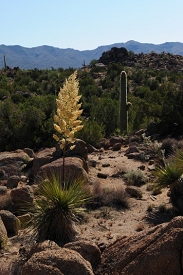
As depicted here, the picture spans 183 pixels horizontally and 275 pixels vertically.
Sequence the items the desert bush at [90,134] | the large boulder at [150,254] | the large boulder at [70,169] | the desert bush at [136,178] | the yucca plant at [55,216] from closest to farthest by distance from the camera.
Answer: the large boulder at [150,254]
the yucca plant at [55,216]
the large boulder at [70,169]
the desert bush at [136,178]
the desert bush at [90,134]

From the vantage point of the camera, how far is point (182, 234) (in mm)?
5254

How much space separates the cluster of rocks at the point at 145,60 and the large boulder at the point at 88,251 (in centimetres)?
5433

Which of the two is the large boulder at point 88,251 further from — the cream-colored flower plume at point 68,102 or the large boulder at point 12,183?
the large boulder at point 12,183

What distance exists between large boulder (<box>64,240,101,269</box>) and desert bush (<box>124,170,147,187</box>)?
629 centimetres

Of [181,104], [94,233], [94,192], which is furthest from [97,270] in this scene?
[181,104]

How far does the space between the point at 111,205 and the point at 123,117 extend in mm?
12094

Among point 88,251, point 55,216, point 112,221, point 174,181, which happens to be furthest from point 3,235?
point 174,181

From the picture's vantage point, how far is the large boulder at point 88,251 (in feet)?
18.5

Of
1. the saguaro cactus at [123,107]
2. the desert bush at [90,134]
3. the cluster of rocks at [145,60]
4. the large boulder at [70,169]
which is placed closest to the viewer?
the large boulder at [70,169]

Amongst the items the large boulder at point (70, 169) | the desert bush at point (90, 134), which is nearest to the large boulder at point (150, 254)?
the large boulder at point (70, 169)

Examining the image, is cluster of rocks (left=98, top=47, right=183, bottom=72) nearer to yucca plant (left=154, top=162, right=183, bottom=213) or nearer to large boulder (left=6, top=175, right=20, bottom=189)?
large boulder (left=6, top=175, right=20, bottom=189)

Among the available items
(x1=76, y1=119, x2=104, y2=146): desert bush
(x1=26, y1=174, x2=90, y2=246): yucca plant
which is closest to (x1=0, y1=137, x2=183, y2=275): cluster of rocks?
(x1=26, y1=174, x2=90, y2=246): yucca plant

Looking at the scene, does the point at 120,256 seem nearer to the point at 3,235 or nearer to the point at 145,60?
the point at 3,235

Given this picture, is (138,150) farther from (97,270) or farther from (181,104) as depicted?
(97,270)
